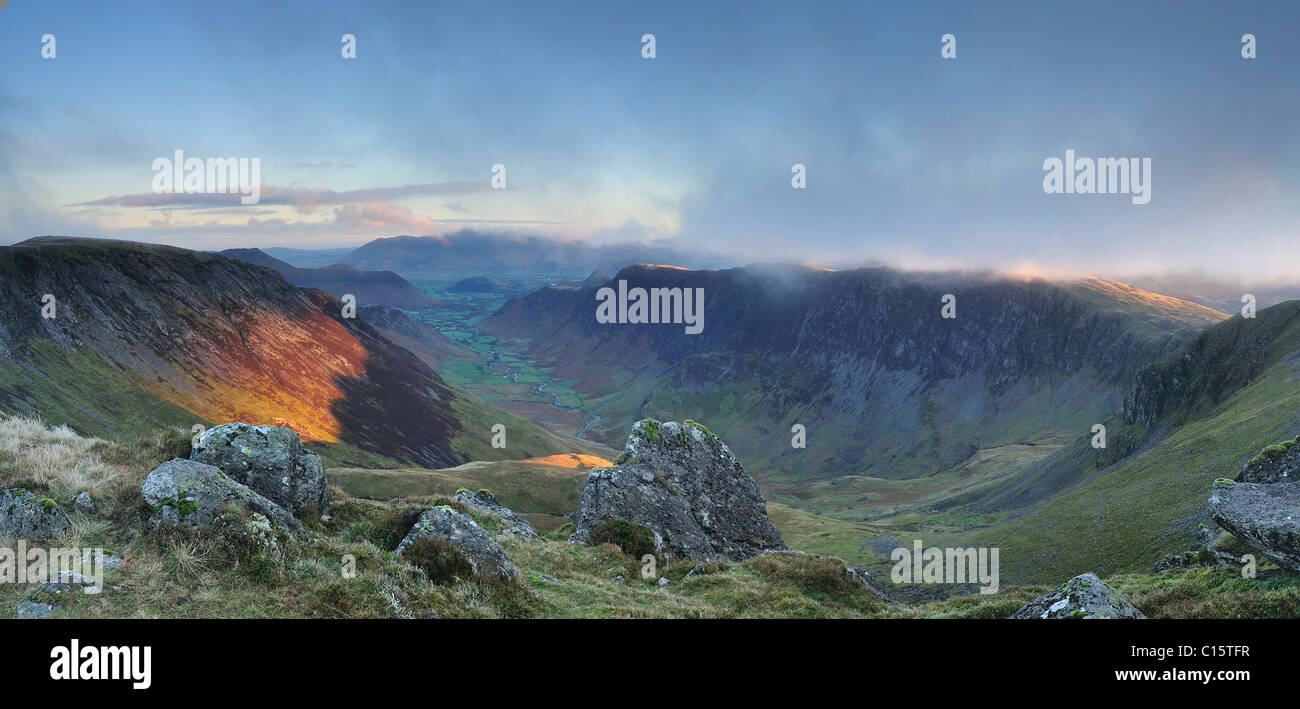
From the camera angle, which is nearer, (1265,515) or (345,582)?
(345,582)

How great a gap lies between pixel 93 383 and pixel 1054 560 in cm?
18695

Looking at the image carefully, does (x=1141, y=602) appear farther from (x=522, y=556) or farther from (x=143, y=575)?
(x=143, y=575)

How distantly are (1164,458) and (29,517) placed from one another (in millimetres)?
103949

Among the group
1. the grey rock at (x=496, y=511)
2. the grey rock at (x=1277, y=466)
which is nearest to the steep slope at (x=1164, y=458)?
the grey rock at (x=1277, y=466)

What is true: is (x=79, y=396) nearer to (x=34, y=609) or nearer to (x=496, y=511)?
(x=496, y=511)

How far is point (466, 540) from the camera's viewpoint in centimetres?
1773

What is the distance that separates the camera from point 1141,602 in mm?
16344

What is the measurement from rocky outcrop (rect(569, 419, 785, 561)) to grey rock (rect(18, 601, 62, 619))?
2335cm

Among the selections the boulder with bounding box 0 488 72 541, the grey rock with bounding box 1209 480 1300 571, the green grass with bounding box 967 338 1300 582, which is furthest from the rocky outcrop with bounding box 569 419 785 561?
the green grass with bounding box 967 338 1300 582

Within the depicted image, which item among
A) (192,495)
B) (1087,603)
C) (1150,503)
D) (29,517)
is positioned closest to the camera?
(1087,603)

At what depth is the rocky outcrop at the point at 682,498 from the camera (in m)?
34.3

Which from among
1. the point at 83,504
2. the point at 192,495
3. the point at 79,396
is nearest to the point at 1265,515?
the point at 192,495

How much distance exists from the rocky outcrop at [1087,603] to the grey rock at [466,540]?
14.1m
